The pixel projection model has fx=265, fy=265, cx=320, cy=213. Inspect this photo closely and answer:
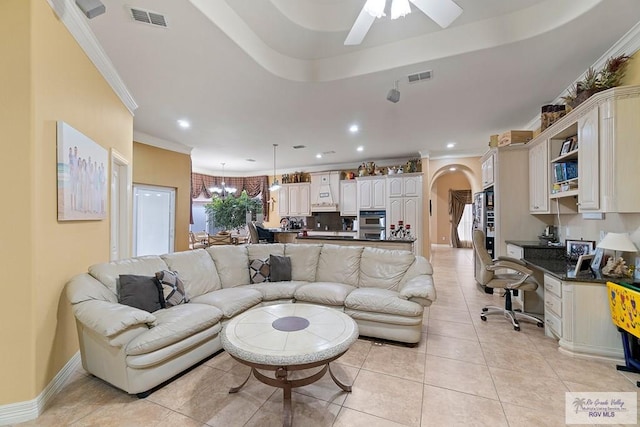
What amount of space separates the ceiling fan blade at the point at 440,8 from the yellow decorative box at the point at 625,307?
2.46m

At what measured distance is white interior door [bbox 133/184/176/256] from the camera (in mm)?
5547

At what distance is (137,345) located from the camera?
1892 mm

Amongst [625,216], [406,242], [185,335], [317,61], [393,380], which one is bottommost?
[393,380]

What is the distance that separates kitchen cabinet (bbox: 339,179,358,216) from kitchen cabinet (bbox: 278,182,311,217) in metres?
1.08

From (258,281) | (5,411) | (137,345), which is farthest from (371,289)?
(5,411)

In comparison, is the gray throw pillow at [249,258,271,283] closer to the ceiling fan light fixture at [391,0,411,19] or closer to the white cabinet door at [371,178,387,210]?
the ceiling fan light fixture at [391,0,411,19]

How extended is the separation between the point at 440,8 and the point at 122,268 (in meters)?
3.41

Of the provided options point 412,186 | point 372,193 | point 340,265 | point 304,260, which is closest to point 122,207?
point 304,260

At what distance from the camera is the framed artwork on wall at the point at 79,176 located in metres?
2.09

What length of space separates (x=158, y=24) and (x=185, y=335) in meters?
2.63

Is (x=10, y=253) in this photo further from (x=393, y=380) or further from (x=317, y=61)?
(x=317, y=61)

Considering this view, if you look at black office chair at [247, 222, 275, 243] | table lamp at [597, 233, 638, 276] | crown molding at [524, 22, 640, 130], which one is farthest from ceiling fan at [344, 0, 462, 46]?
black office chair at [247, 222, 275, 243]

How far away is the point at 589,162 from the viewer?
2.60 m

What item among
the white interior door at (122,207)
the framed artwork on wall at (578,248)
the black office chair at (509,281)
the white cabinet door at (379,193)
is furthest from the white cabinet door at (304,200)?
the framed artwork on wall at (578,248)
